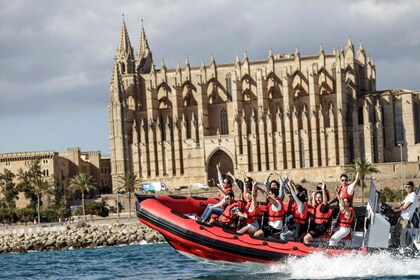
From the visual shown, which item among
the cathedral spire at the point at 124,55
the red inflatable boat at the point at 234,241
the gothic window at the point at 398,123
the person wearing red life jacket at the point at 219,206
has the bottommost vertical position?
the red inflatable boat at the point at 234,241

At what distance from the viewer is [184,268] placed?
1453 inches

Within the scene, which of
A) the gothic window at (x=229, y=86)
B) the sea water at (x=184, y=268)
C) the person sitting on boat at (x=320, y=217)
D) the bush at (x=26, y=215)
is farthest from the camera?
the gothic window at (x=229, y=86)

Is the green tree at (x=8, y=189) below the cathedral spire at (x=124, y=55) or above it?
below

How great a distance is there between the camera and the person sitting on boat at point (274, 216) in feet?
96.7

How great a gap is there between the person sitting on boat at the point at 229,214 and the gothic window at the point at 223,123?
71.6 metres

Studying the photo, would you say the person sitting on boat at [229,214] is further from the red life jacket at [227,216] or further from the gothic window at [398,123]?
the gothic window at [398,123]

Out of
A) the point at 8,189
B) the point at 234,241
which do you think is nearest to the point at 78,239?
the point at 234,241

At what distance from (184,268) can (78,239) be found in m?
30.0

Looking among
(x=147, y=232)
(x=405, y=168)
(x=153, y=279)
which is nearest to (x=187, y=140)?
(x=405, y=168)

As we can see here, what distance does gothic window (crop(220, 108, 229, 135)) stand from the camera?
103m

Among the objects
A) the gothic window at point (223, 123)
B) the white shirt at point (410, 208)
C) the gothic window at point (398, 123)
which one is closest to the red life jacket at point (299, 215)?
the white shirt at point (410, 208)

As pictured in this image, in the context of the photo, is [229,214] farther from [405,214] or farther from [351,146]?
[351,146]

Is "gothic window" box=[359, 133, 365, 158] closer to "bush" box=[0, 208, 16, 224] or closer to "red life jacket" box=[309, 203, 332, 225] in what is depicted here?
"bush" box=[0, 208, 16, 224]

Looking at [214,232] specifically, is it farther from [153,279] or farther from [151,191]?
[151,191]
